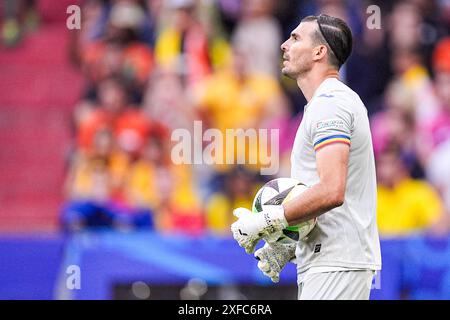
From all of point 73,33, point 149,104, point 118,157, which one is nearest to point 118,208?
point 118,157

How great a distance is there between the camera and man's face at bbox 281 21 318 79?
542 centimetres

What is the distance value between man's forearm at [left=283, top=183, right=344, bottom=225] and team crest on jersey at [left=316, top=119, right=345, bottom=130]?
0.93 ft

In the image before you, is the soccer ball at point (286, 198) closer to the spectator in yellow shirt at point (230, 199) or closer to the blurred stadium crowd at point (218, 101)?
the blurred stadium crowd at point (218, 101)

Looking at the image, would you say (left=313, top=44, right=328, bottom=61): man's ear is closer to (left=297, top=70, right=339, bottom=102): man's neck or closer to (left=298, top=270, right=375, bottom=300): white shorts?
(left=297, top=70, right=339, bottom=102): man's neck

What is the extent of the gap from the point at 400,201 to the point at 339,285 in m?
5.51

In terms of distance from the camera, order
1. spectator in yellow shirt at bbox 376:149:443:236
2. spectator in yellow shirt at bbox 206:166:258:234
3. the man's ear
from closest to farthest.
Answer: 1. the man's ear
2. spectator in yellow shirt at bbox 376:149:443:236
3. spectator in yellow shirt at bbox 206:166:258:234

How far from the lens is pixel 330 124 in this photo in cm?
502

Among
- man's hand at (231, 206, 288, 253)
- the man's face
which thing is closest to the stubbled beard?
the man's face

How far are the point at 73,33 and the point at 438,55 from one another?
4708 millimetres

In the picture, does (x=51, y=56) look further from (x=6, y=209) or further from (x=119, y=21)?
(x=6, y=209)

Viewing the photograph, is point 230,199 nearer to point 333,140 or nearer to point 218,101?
point 218,101

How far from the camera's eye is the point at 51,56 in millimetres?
14609

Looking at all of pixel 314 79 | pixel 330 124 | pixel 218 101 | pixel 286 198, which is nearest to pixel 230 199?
pixel 218 101

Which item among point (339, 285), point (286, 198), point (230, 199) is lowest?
point (339, 285)
